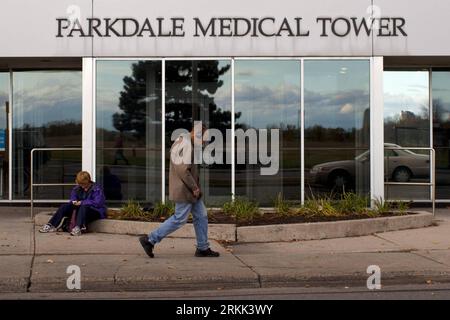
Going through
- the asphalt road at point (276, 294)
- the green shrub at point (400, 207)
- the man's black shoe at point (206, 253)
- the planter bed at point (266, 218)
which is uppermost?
the green shrub at point (400, 207)

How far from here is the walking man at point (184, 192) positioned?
26.7ft

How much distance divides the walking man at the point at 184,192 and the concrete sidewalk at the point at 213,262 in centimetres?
29

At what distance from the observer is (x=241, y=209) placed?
1100cm

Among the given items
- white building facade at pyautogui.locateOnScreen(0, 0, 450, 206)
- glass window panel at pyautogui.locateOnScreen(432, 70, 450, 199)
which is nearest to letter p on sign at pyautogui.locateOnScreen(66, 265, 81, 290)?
white building facade at pyautogui.locateOnScreen(0, 0, 450, 206)

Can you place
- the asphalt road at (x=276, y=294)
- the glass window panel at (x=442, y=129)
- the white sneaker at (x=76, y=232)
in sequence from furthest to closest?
the glass window panel at (x=442, y=129) < the white sneaker at (x=76, y=232) < the asphalt road at (x=276, y=294)

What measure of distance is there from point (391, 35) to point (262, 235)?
5248 mm

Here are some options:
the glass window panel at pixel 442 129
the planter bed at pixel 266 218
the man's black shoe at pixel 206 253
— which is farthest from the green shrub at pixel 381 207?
the man's black shoe at pixel 206 253

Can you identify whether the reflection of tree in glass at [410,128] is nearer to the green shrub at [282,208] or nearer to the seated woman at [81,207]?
the green shrub at [282,208]

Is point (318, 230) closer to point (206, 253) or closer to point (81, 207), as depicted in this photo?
point (206, 253)

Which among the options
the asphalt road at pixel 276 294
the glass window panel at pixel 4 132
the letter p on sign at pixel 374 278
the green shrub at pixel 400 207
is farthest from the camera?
the glass window panel at pixel 4 132

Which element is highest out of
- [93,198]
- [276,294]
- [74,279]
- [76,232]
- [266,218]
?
[93,198]

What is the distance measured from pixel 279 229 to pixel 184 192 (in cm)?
244

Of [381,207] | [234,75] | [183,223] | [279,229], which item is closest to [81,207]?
[183,223]
